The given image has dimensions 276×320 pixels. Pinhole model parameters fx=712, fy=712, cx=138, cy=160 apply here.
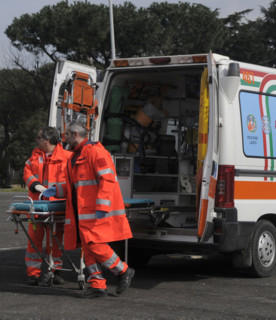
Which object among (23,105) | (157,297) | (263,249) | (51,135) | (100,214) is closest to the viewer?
(100,214)

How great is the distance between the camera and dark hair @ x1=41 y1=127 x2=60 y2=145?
25.8ft

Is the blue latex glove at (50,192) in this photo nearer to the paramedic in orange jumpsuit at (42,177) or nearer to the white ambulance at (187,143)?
the paramedic in orange jumpsuit at (42,177)

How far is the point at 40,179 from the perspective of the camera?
7.93m

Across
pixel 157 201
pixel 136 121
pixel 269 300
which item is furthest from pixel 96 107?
pixel 269 300

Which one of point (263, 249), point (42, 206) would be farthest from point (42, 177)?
point (263, 249)

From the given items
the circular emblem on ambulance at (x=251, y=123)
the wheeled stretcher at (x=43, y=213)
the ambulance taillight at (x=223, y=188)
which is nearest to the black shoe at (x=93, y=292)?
the wheeled stretcher at (x=43, y=213)

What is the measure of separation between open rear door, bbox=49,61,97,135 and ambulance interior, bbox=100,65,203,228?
24 centimetres

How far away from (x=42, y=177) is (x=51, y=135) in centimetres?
48

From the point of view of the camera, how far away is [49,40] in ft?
122

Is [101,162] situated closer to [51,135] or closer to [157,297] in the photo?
[51,135]

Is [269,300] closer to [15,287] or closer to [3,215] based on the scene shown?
[15,287]

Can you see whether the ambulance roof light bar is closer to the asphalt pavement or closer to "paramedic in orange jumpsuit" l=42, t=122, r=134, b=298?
"paramedic in orange jumpsuit" l=42, t=122, r=134, b=298

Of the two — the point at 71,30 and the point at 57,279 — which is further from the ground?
the point at 71,30

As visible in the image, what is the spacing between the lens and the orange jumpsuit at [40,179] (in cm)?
773
